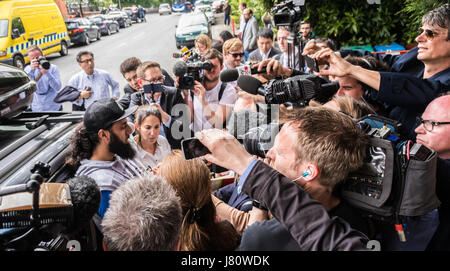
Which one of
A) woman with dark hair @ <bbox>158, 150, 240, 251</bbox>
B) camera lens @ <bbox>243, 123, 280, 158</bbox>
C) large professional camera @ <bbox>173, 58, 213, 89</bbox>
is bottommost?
woman with dark hair @ <bbox>158, 150, 240, 251</bbox>

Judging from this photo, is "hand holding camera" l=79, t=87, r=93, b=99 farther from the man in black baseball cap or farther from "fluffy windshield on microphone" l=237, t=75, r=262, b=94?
"fluffy windshield on microphone" l=237, t=75, r=262, b=94

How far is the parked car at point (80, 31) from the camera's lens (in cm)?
1822

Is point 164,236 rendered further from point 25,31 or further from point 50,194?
point 25,31

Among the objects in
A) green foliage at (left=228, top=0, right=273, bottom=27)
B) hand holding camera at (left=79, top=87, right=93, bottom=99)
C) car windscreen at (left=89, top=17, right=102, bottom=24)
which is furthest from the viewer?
car windscreen at (left=89, top=17, right=102, bottom=24)

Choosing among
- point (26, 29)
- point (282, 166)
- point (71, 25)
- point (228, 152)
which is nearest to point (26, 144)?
point (228, 152)

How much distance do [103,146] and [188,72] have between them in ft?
4.24

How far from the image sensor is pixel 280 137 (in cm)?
154

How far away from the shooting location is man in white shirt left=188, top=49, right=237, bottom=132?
367cm

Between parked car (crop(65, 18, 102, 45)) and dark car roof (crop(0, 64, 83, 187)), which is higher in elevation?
parked car (crop(65, 18, 102, 45))

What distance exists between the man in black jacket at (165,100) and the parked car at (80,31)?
1686 centimetres

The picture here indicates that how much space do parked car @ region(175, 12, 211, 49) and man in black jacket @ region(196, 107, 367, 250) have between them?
46.0ft

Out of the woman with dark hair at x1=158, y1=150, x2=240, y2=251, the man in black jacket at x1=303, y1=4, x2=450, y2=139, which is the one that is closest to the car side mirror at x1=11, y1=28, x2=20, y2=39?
the man in black jacket at x1=303, y1=4, x2=450, y2=139

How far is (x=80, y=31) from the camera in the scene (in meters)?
18.5

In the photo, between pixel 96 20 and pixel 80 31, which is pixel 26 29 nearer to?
pixel 80 31
